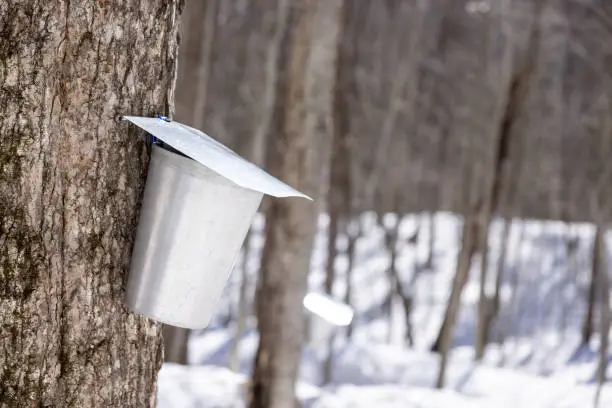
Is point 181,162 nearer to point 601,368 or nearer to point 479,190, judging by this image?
point 601,368

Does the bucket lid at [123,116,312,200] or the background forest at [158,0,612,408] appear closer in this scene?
the bucket lid at [123,116,312,200]

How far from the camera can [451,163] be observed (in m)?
22.8

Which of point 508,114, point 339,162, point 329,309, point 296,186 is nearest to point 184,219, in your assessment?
point 329,309

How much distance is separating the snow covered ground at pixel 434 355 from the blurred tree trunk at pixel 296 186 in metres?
0.67

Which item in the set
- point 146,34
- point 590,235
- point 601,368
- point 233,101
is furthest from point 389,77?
point 146,34

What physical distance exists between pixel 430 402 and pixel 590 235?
45.7ft

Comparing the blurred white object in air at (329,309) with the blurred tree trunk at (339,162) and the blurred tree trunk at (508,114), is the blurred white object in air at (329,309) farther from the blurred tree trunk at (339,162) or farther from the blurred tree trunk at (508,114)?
the blurred tree trunk at (339,162)

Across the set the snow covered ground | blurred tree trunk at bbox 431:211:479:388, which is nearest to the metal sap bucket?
the snow covered ground

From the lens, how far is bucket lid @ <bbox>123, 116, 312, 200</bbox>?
58.6 inches

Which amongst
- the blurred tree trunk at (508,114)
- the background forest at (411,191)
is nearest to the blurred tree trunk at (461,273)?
the background forest at (411,191)

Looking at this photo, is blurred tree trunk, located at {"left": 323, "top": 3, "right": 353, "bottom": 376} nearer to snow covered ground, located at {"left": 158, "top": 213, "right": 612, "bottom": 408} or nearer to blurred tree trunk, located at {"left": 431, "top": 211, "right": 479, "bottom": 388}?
snow covered ground, located at {"left": 158, "top": 213, "right": 612, "bottom": 408}

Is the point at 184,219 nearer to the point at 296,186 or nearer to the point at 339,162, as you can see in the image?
the point at 296,186

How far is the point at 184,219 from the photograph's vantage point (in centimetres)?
154

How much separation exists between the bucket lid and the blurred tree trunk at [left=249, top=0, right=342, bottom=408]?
12.4 ft
